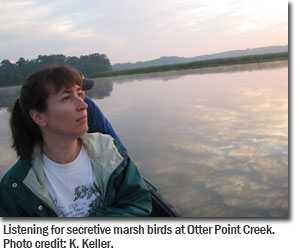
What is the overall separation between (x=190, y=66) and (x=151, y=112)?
2991 centimetres

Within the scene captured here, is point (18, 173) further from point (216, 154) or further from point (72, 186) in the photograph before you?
point (216, 154)

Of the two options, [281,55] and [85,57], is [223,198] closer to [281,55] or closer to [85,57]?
[281,55]

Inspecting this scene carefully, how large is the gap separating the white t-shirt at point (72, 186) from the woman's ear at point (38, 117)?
8.3 inches

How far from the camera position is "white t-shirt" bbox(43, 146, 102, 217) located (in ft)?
5.31

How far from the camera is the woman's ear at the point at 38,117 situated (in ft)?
5.16

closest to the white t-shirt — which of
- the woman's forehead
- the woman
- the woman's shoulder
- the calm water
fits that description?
the woman

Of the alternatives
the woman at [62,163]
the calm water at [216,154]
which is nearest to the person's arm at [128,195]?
the woman at [62,163]

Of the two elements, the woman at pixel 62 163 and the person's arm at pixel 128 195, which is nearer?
the woman at pixel 62 163

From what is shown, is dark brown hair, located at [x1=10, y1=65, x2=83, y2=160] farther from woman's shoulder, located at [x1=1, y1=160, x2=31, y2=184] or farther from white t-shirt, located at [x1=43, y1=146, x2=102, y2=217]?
white t-shirt, located at [x1=43, y1=146, x2=102, y2=217]

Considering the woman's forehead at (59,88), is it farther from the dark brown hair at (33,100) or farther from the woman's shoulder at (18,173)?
the woman's shoulder at (18,173)

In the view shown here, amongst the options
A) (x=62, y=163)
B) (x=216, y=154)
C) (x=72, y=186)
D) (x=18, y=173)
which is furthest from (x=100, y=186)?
(x=216, y=154)

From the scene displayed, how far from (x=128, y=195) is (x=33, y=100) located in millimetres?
814

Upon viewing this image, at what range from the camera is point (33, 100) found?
153 cm

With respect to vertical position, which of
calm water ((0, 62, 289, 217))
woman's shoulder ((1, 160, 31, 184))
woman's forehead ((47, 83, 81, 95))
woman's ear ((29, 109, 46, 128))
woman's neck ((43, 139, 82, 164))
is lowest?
calm water ((0, 62, 289, 217))
